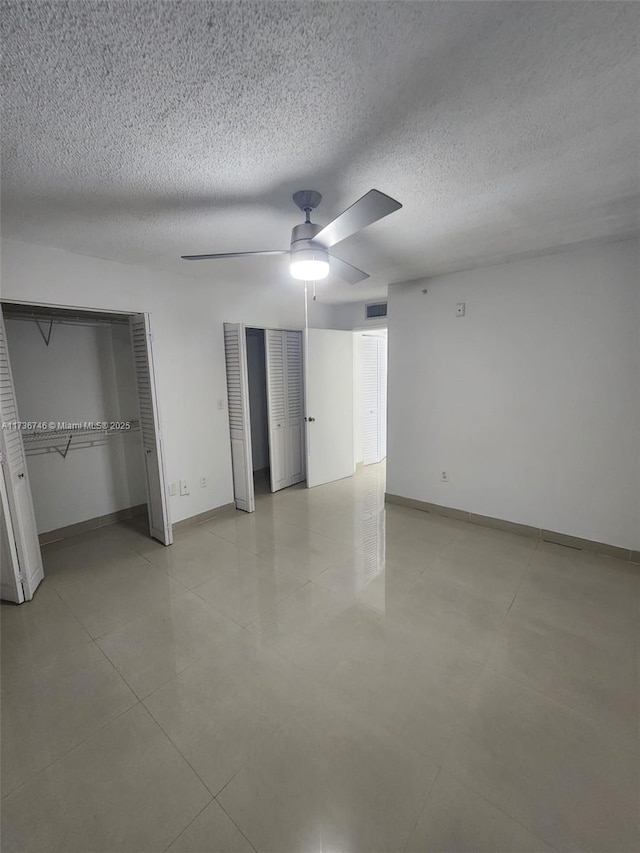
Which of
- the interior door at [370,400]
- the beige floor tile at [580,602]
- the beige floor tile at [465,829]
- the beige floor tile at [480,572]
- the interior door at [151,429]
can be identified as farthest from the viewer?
the interior door at [370,400]

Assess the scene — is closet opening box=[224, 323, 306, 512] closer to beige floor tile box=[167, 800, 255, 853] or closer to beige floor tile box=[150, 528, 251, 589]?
beige floor tile box=[150, 528, 251, 589]

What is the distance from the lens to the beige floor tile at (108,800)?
1229 mm

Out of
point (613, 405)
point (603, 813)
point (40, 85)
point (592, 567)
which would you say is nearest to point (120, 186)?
point (40, 85)

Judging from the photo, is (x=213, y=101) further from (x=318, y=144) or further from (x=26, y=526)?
(x=26, y=526)

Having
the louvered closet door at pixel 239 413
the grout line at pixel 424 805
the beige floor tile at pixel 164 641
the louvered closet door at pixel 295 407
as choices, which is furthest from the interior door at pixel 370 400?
the grout line at pixel 424 805

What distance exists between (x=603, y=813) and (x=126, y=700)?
204 cm

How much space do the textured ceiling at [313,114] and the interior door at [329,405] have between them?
91.6 inches

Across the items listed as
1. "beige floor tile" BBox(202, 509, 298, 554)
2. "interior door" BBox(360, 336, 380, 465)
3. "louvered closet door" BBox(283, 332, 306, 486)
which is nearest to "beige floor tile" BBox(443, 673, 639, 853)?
"beige floor tile" BBox(202, 509, 298, 554)

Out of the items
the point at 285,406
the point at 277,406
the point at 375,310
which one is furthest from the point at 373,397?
the point at 277,406

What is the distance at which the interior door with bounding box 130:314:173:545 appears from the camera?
3066 millimetres

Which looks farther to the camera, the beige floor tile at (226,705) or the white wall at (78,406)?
the white wall at (78,406)

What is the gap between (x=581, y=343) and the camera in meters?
2.91

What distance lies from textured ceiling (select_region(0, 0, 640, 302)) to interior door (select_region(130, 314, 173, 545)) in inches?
36.1

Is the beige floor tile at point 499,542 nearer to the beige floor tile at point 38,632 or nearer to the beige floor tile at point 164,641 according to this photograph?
the beige floor tile at point 164,641
